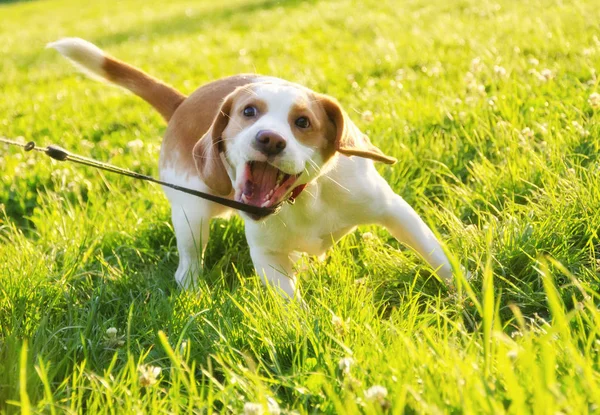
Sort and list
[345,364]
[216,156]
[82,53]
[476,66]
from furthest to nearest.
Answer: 1. [476,66]
2. [82,53]
3. [216,156]
4. [345,364]

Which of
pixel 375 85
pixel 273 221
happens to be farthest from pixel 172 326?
pixel 375 85

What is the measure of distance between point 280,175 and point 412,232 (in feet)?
2.23

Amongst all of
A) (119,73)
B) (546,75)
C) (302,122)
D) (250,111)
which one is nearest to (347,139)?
(302,122)

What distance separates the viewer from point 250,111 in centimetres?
315

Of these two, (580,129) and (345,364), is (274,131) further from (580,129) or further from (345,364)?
(580,129)

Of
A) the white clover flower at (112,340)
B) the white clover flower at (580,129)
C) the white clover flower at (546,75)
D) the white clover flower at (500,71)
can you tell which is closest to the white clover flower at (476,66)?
the white clover flower at (500,71)

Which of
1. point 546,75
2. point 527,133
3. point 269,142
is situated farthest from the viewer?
point 546,75

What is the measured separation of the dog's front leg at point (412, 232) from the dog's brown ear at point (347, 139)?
0.34 meters

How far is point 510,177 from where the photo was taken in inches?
151

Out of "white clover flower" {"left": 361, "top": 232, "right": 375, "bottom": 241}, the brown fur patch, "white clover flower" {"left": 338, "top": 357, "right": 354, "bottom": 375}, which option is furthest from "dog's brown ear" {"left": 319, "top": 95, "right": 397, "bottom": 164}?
"white clover flower" {"left": 338, "top": 357, "right": 354, "bottom": 375}

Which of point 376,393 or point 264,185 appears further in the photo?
point 264,185

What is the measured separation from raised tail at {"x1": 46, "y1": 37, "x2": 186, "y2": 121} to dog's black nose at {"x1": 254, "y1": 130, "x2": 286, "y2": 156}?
180 cm

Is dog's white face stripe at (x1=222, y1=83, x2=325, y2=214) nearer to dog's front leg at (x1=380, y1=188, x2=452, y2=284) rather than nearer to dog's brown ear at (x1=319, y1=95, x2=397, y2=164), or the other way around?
dog's brown ear at (x1=319, y1=95, x2=397, y2=164)

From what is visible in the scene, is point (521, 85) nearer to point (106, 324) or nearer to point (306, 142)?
point (306, 142)
